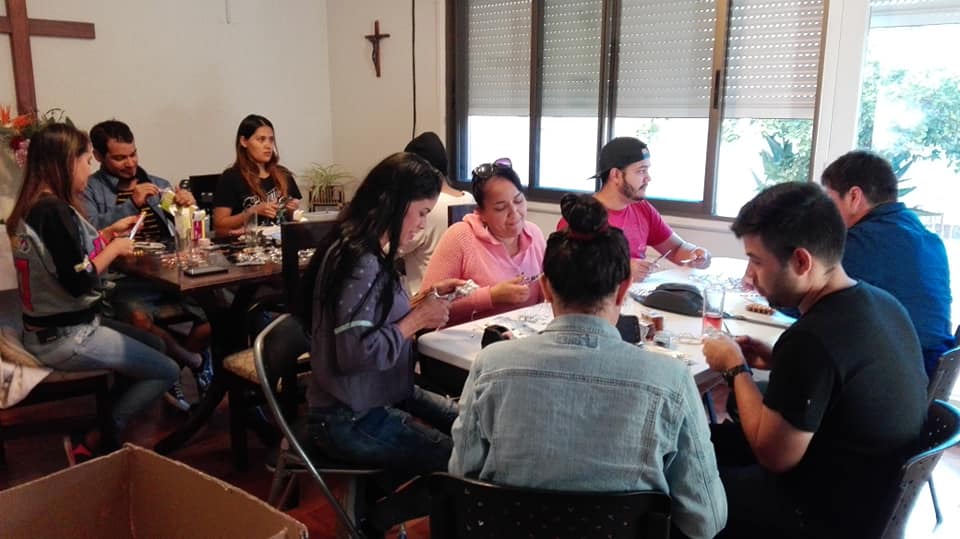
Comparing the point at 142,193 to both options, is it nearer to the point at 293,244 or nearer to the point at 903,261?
the point at 293,244

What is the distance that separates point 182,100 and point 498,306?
3.31 m

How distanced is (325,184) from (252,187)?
167 centimetres

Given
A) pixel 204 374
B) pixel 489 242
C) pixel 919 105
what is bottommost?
pixel 204 374

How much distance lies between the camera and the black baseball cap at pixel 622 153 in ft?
9.32

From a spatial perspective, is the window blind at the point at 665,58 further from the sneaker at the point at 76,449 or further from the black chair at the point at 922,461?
the sneaker at the point at 76,449

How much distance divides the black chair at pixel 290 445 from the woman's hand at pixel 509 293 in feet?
1.93

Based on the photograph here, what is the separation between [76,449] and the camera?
8.46 feet

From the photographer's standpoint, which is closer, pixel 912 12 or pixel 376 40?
pixel 912 12

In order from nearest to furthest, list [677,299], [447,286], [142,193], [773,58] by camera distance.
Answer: [447,286] → [677,299] → [142,193] → [773,58]

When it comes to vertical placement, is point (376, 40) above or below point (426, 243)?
above

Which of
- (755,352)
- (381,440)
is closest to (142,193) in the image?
(381,440)

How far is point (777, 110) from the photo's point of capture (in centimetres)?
359

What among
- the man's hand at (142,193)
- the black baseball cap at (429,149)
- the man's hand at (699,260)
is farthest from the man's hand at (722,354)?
the man's hand at (142,193)

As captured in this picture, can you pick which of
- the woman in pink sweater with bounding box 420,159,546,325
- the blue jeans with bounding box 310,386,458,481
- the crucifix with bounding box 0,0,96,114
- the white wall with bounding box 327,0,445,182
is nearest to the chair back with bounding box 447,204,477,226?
the woman in pink sweater with bounding box 420,159,546,325
